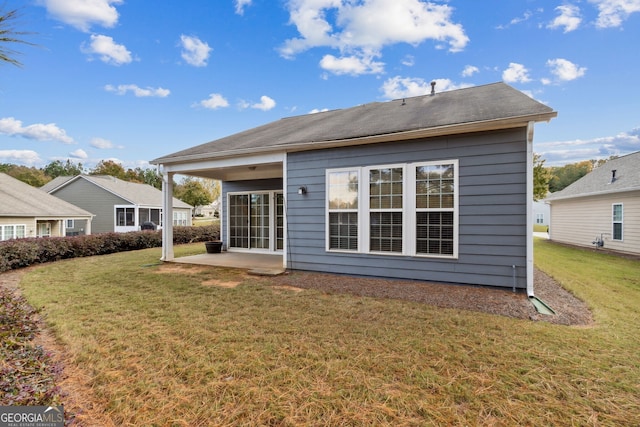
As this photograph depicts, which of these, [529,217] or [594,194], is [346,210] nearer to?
[529,217]

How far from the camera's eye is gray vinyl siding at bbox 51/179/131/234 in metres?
21.1

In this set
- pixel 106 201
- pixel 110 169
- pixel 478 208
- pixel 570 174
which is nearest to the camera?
pixel 478 208

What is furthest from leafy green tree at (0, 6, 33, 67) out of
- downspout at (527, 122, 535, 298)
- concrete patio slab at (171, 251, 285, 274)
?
downspout at (527, 122, 535, 298)

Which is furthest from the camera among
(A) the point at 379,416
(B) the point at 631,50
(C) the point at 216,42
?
(C) the point at 216,42

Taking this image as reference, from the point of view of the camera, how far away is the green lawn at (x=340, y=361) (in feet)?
6.56

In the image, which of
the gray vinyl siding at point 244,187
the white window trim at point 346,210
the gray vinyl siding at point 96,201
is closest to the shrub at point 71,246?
the gray vinyl siding at point 244,187

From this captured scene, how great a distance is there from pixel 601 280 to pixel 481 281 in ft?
11.1

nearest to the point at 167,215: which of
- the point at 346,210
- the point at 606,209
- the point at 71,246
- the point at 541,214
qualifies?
the point at 71,246

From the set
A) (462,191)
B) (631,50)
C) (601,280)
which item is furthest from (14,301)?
(631,50)

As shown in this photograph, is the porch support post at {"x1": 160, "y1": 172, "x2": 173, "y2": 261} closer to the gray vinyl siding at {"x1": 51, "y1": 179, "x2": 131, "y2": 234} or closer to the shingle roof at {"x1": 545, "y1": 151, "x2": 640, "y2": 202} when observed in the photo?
the shingle roof at {"x1": 545, "y1": 151, "x2": 640, "y2": 202}

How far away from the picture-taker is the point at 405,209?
5.68 m

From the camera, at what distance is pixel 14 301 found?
13.9ft

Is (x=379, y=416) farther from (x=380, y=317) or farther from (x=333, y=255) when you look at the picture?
(x=333, y=255)

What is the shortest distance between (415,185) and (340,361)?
390 cm
